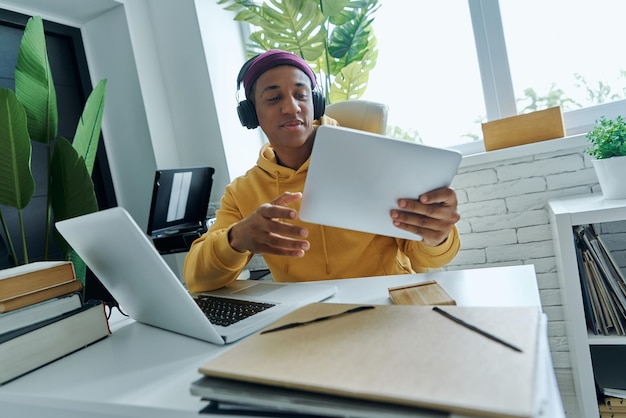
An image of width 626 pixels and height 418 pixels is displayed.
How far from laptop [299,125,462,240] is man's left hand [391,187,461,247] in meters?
0.01

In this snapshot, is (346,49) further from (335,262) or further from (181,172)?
(335,262)

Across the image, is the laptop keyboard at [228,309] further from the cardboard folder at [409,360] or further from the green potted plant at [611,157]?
the green potted plant at [611,157]

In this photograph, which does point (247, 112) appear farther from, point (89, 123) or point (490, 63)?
point (490, 63)

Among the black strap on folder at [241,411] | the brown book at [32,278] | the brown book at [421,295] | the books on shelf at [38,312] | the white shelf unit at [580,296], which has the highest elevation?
the brown book at [32,278]

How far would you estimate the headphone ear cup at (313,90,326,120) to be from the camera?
50.9 inches

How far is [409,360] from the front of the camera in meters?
0.43

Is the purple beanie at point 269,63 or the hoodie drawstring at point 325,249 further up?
the purple beanie at point 269,63

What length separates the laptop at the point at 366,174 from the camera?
0.69 meters

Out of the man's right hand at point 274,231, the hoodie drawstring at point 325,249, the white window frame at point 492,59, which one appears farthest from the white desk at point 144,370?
the white window frame at point 492,59

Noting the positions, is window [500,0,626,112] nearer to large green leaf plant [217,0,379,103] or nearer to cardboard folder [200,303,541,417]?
large green leaf plant [217,0,379,103]

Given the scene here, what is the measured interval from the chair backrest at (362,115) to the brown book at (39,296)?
2.83 feet

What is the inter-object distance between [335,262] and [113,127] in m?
1.75

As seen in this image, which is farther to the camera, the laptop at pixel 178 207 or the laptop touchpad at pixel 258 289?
the laptop at pixel 178 207

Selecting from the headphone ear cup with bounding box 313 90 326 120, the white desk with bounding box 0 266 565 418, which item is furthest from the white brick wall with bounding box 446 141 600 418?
the white desk with bounding box 0 266 565 418
